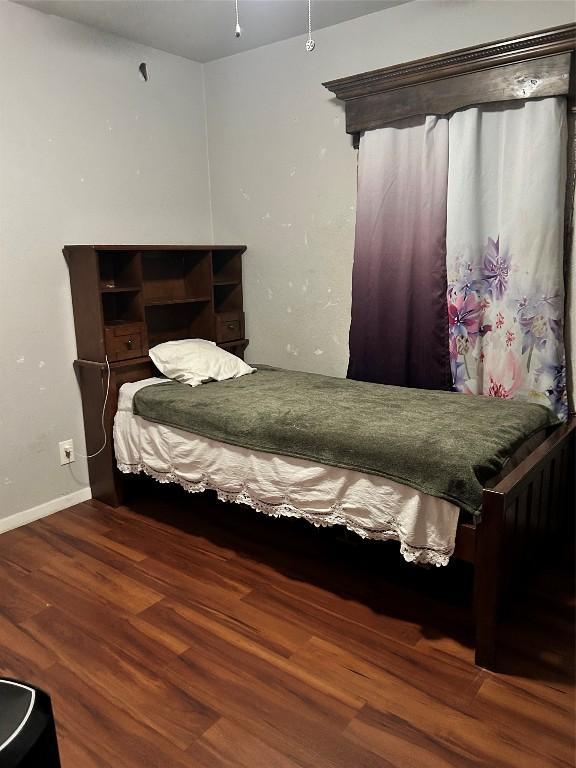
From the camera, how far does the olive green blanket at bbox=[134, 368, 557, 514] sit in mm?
1893

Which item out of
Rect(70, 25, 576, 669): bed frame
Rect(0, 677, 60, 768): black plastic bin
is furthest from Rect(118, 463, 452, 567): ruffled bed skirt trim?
Rect(0, 677, 60, 768): black plastic bin

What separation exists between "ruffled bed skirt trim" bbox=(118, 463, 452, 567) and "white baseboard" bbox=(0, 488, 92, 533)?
0.41m

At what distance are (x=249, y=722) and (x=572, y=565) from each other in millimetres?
1475

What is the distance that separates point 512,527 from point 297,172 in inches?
86.7

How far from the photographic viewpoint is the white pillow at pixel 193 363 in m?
3.01

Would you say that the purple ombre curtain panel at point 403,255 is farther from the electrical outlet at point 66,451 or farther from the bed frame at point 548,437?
the electrical outlet at point 66,451

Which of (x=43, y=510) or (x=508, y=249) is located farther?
(x=43, y=510)

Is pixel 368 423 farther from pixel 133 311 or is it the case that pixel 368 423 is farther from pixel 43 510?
pixel 43 510

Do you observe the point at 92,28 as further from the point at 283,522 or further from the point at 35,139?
the point at 283,522

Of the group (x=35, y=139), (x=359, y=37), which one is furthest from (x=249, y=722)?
(x=359, y=37)

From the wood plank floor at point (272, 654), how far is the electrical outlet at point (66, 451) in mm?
443

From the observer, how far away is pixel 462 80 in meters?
2.55

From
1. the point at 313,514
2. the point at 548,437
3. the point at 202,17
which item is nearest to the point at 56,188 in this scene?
the point at 202,17

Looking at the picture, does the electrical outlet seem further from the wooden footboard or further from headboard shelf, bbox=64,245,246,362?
the wooden footboard
